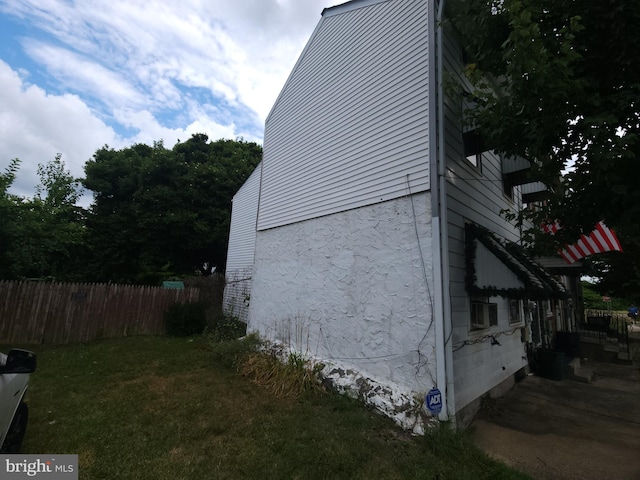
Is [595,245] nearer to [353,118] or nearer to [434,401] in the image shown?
[434,401]

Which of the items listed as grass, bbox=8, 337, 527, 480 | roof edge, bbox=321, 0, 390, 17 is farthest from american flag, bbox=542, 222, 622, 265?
roof edge, bbox=321, 0, 390, 17

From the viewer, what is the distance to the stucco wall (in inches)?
198

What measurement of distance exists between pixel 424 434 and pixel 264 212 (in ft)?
23.7

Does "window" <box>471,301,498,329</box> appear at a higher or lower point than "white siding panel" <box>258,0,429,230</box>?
lower

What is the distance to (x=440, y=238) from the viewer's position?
4.91 meters

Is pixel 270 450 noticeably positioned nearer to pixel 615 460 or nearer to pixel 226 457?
pixel 226 457

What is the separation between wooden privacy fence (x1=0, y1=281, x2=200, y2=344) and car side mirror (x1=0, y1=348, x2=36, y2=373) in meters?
8.35

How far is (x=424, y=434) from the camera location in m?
4.34

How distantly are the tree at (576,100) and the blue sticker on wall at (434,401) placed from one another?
2.86 metres

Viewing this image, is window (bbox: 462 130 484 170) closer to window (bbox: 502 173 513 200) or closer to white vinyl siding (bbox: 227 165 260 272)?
window (bbox: 502 173 513 200)

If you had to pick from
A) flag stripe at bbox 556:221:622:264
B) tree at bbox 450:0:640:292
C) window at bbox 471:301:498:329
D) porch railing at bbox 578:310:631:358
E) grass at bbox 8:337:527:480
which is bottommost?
grass at bbox 8:337:527:480

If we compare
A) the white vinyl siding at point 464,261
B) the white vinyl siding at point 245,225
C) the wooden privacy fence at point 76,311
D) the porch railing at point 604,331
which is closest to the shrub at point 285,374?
the white vinyl siding at point 464,261

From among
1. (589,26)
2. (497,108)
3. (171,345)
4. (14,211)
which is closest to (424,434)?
(497,108)

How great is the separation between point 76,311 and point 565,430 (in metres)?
12.8
